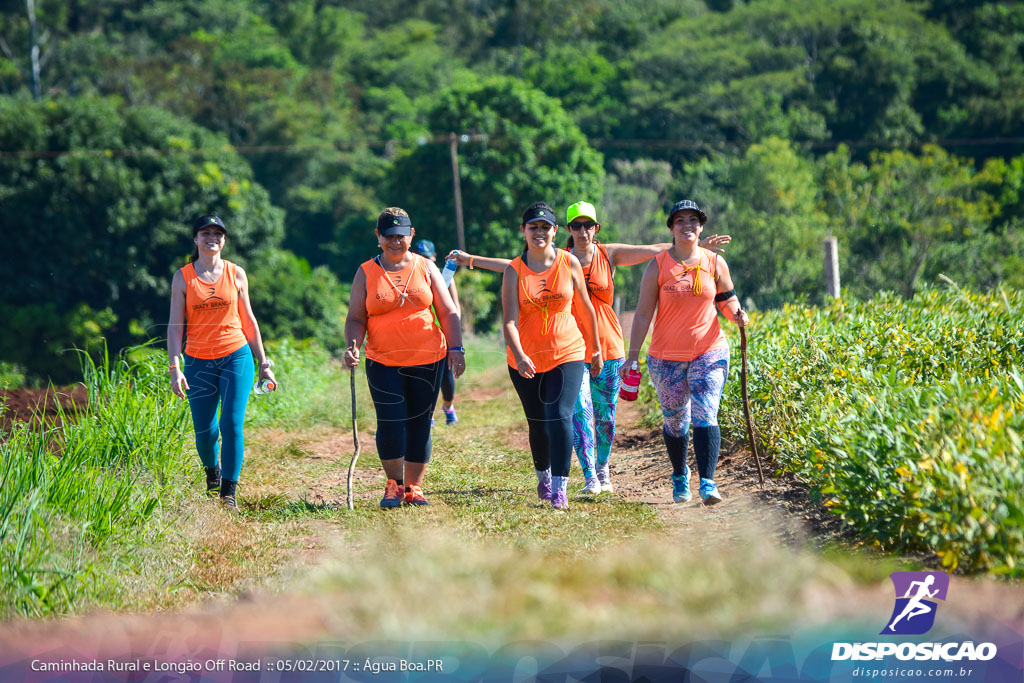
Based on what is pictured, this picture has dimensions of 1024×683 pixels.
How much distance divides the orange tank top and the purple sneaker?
77.0 inches

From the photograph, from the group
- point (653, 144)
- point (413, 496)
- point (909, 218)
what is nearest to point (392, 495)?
point (413, 496)

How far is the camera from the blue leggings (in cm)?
617

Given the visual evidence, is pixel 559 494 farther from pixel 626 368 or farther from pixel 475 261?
pixel 475 261

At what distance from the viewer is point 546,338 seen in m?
5.90

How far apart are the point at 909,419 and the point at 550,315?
192 cm

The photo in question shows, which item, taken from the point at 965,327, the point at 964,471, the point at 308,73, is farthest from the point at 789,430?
the point at 308,73

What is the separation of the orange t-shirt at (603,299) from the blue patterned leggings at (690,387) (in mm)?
442

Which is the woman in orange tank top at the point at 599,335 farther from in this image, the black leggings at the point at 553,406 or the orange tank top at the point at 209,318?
the orange tank top at the point at 209,318

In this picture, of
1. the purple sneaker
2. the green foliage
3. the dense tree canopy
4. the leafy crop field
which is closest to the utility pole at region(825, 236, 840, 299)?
the leafy crop field

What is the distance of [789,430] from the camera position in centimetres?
666

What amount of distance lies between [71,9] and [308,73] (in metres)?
12.7

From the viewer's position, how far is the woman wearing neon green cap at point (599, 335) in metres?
6.21

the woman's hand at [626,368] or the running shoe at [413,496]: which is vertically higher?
the woman's hand at [626,368]

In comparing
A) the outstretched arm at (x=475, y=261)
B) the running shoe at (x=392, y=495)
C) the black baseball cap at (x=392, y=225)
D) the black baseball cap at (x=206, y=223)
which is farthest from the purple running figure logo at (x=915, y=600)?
the black baseball cap at (x=206, y=223)
